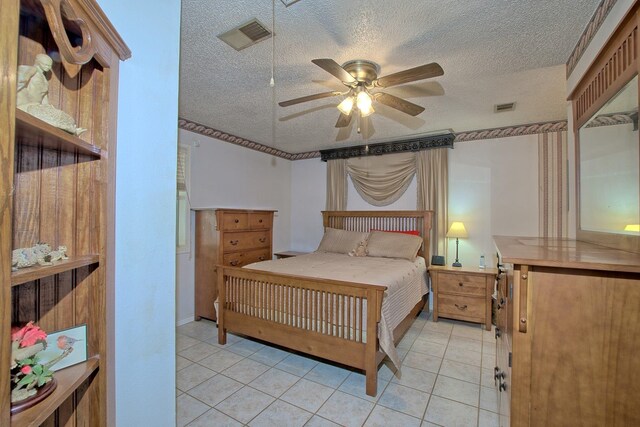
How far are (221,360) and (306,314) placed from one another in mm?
916

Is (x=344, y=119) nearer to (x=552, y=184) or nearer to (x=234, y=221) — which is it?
(x=234, y=221)

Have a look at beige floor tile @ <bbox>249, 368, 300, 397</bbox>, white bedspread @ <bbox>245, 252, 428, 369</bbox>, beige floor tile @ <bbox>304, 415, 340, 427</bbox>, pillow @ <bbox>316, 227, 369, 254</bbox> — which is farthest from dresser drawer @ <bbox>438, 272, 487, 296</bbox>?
beige floor tile @ <bbox>304, 415, 340, 427</bbox>

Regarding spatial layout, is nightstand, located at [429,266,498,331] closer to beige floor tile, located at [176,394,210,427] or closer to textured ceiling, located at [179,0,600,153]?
textured ceiling, located at [179,0,600,153]

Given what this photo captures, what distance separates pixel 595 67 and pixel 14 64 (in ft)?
7.63

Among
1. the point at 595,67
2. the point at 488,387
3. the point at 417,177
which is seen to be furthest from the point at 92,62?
the point at 417,177

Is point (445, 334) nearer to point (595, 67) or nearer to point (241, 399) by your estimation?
point (241, 399)

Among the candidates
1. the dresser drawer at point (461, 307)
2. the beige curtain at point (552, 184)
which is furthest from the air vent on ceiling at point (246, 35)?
the beige curtain at point (552, 184)

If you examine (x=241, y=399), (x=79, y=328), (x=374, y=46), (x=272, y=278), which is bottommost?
(x=241, y=399)

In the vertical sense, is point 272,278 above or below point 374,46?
below

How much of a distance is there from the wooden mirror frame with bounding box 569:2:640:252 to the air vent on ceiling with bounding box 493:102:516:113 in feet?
3.26

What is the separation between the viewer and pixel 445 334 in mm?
3146

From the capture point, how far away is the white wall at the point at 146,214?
37.7 inches

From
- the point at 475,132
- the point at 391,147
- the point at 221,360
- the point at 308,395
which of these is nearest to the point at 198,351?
the point at 221,360

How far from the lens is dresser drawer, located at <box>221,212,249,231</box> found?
11.4 ft
